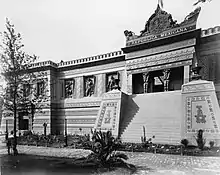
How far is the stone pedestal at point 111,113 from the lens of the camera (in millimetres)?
5727

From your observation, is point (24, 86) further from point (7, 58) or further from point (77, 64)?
point (77, 64)

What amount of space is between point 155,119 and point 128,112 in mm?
1218

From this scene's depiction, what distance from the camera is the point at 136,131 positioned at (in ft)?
17.6

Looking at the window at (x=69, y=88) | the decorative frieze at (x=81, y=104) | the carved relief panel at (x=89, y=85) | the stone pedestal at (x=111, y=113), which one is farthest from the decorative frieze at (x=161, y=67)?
the window at (x=69, y=88)

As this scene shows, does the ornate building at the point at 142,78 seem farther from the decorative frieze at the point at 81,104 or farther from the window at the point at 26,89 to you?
the window at the point at 26,89

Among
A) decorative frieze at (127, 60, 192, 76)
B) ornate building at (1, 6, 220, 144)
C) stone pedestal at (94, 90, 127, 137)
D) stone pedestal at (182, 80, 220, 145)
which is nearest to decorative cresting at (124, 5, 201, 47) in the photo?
ornate building at (1, 6, 220, 144)

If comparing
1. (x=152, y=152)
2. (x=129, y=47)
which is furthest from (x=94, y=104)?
(x=152, y=152)

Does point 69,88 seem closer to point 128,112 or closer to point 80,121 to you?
point 80,121

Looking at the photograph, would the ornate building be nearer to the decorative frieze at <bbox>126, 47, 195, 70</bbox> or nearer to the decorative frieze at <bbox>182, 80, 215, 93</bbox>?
the decorative frieze at <bbox>126, 47, 195, 70</bbox>

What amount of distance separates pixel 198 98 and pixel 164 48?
2.95 m

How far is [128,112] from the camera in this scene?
625cm

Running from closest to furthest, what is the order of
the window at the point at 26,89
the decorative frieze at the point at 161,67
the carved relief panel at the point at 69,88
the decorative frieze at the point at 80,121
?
the window at the point at 26,89, the decorative frieze at the point at 161,67, the decorative frieze at the point at 80,121, the carved relief panel at the point at 69,88

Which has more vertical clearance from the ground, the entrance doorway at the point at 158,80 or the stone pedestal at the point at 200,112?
the entrance doorway at the point at 158,80

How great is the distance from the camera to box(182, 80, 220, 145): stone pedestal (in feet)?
13.9
